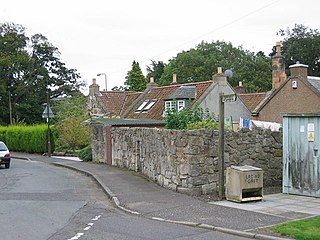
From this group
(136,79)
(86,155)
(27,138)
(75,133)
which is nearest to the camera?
(86,155)

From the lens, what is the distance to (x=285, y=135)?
580 inches

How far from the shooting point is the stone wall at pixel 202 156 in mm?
14625

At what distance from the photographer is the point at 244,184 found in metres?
13.3

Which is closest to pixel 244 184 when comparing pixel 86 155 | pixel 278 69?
pixel 86 155

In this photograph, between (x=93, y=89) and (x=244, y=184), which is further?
(x=93, y=89)

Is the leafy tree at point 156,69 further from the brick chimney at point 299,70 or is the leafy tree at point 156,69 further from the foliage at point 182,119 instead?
the foliage at point 182,119

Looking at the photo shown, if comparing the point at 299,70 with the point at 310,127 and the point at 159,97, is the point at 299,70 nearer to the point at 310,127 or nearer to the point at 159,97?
the point at 159,97

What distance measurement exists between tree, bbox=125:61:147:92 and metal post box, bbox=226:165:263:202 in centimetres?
6812

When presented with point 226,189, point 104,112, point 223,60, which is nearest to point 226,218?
point 226,189

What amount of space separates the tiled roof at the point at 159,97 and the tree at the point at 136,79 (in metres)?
31.3

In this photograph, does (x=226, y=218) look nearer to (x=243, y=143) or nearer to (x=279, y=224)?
(x=279, y=224)

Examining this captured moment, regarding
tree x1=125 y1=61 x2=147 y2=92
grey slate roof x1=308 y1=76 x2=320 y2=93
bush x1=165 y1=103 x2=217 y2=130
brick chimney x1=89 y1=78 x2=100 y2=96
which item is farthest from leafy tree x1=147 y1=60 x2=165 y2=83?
bush x1=165 y1=103 x2=217 y2=130

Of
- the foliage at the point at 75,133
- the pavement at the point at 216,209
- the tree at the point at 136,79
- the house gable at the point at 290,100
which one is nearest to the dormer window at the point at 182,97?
the house gable at the point at 290,100

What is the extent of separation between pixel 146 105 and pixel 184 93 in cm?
555
